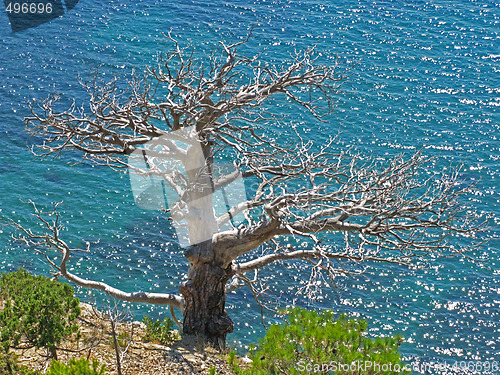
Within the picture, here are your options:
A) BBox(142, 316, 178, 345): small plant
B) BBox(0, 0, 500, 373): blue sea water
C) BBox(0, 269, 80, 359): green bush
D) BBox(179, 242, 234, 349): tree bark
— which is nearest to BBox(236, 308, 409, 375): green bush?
BBox(0, 269, 80, 359): green bush

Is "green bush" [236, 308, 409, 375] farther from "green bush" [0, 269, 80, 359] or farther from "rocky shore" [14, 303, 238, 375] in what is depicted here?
"rocky shore" [14, 303, 238, 375]

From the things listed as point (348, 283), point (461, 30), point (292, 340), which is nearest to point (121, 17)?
point (461, 30)

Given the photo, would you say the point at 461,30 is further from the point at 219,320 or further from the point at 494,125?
the point at 219,320

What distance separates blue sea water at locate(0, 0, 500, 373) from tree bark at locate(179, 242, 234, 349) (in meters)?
4.64

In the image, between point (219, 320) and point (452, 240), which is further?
point (452, 240)

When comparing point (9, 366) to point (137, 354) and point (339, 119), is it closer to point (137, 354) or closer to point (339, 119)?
point (137, 354)

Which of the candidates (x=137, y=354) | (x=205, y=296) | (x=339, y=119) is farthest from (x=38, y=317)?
(x=339, y=119)

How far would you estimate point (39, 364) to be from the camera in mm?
15961

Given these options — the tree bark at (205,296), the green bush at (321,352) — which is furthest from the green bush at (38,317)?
the green bush at (321,352)

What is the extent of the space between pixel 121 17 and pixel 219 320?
39.6 m

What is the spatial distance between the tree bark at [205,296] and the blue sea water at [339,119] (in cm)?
464

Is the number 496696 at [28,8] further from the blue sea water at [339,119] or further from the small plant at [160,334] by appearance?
the small plant at [160,334]

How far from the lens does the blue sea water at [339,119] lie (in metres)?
28.6

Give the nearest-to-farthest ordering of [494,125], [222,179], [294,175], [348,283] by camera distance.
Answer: [294,175] < [222,179] < [348,283] < [494,125]
